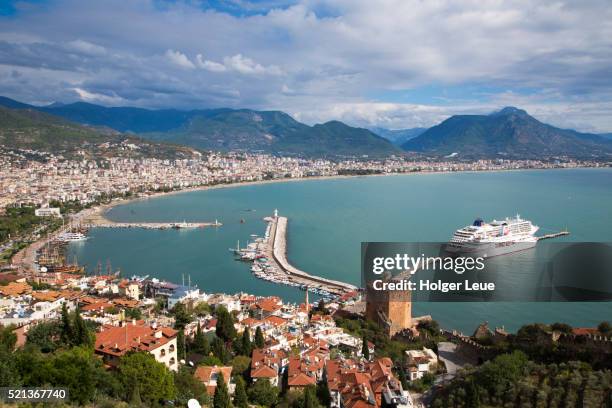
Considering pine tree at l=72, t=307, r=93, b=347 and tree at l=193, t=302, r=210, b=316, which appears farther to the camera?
tree at l=193, t=302, r=210, b=316

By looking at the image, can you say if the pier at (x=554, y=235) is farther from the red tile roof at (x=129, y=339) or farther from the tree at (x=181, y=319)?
the red tile roof at (x=129, y=339)

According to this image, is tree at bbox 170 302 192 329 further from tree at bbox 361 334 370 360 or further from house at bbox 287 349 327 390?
tree at bbox 361 334 370 360

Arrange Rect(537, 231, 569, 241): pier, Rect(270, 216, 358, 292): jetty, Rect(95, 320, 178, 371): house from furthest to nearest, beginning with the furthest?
1. Rect(537, 231, 569, 241): pier
2. Rect(270, 216, 358, 292): jetty
3. Rect(95, 320, 178, 371): house

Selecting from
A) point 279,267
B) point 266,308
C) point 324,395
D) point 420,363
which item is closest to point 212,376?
point 324,395

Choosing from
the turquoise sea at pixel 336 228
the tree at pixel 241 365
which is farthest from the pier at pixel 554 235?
the tree at pixel 241 365

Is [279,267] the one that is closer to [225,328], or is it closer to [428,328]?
[428,328]

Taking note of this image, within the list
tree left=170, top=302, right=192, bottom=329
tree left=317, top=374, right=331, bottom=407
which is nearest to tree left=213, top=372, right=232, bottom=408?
tree left=317, top=374, right=331, bottom=407
